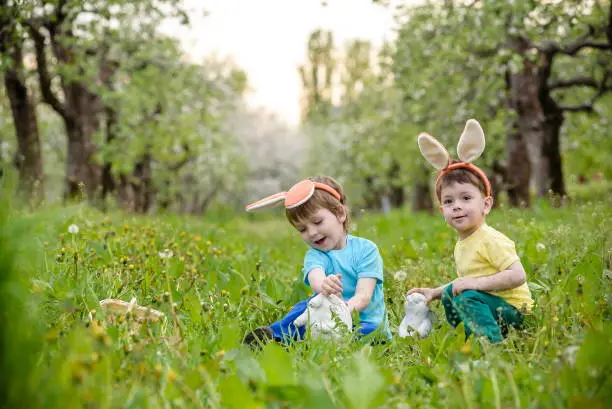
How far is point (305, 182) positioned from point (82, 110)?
11730 millimetres

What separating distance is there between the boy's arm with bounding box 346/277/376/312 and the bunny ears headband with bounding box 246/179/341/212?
20.5 inches

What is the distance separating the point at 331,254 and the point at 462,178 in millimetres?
852

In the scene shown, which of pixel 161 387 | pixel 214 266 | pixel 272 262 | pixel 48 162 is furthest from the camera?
pixel 48 162

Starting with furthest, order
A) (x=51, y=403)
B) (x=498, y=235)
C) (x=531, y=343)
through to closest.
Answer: (x=498, y=235), (x=531, y=343), (x=51, y=403)

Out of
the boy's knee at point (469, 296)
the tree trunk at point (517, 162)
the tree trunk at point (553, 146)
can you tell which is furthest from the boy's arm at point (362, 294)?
the tree trunk at point (553, 146)

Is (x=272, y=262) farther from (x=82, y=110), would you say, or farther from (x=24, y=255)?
(x=82, y=110)

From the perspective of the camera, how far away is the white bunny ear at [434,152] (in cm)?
335

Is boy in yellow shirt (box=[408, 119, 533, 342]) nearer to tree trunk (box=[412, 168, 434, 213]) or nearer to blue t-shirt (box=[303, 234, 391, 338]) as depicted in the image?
blue t-shirt (box=[303, 234, 391, 338])

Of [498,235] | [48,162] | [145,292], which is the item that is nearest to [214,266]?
[145,292]

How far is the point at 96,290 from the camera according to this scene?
3.45 metres

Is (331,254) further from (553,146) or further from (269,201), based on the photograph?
(553,146)

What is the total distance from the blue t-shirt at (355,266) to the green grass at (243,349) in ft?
1.05

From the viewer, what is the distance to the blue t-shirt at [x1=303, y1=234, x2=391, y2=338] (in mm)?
3469

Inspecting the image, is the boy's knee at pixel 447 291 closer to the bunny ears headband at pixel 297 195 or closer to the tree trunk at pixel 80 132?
the bunny ears headband at pixel 297 195
